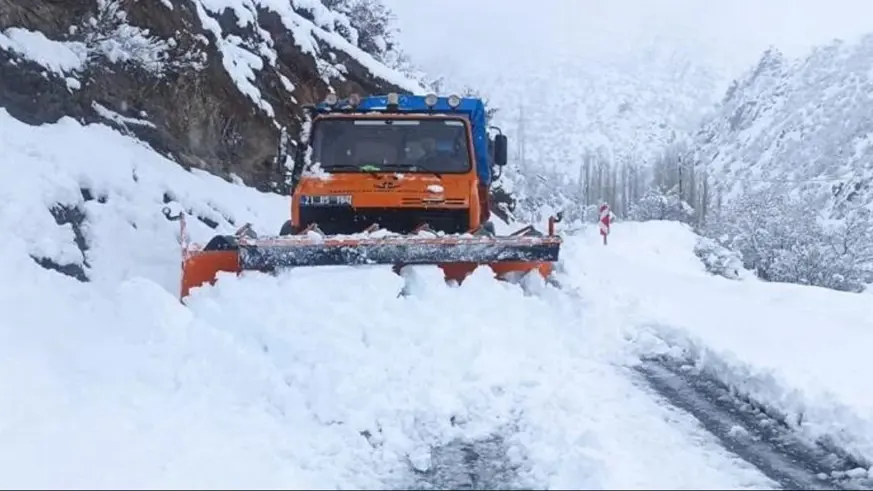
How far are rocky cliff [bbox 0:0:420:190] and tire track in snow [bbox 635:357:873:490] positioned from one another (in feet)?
19.6

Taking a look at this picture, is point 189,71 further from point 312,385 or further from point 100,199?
point 312,385

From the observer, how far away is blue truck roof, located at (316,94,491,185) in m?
9.39

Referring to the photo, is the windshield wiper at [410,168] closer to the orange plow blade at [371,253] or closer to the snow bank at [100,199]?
the orange plow blade at [371,253]

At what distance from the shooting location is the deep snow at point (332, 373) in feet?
12.7

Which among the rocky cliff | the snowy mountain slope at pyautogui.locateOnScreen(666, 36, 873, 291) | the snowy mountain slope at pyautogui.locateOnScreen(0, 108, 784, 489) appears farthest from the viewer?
the snowy mountain slope at pyautogui.locateOnScreen(666, 36, 873, 291)

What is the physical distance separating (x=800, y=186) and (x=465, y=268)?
10492 centimetres

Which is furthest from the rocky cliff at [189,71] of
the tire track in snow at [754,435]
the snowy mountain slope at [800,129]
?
the snowy mountain slope at [800,129]

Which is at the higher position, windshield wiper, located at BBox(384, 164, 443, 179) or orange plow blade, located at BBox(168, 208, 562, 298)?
windshield wiper, located at BBox(384, 164, 443, 179)

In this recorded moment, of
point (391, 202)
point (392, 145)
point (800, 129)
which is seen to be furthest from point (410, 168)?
point (800, 129)

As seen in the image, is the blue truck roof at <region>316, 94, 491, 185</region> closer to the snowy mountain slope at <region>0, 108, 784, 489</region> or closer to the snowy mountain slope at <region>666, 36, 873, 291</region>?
the snowy mountain slope at <region>0, 108, 784, 489</region>

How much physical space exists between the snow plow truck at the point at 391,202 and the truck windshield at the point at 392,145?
0.03 feet

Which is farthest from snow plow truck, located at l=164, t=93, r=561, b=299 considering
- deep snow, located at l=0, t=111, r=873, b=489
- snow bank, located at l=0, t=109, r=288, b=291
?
snow bank, located at l=0, t=109, r=288, b=291

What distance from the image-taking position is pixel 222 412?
450 cm

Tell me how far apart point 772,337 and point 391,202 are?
3700 mm
